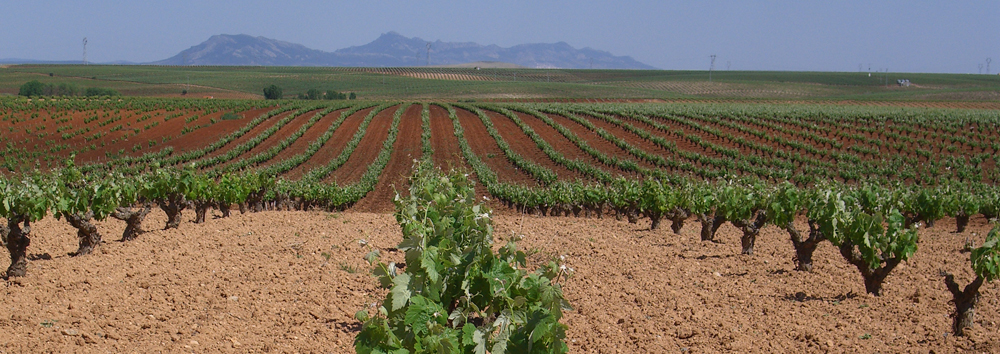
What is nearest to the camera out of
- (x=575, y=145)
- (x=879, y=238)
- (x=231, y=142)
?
(x=879, y=238)

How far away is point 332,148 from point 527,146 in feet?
40.6

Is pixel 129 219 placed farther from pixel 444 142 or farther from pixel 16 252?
pixel 444 142

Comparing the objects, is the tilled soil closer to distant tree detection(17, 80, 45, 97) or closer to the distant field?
the distant field

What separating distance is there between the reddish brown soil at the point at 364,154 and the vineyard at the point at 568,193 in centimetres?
27

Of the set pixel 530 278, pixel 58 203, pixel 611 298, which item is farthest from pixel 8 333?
pixel 611 298

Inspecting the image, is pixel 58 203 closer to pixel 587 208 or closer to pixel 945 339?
pixel 945 339

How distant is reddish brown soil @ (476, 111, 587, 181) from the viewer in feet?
117

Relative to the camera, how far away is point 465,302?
5316 millimetres

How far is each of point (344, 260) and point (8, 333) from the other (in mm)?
4428

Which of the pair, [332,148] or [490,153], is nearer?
[490,153]

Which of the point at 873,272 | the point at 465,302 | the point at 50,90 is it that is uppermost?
the point at 50,90

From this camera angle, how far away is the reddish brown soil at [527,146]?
117 feet

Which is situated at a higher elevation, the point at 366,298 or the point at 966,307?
the point at 966,307

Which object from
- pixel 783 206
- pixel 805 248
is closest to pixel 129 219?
pixel 805 248
